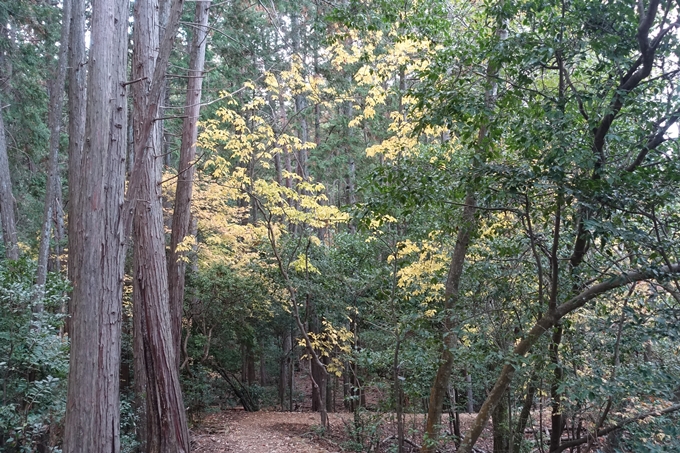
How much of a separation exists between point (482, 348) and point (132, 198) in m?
4.15

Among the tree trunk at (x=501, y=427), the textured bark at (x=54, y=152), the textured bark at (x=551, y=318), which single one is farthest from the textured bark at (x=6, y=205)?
the tree trunk at (x=501, y=427)

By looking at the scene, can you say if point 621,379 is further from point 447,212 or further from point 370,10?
point 370,10

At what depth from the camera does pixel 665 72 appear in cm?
363

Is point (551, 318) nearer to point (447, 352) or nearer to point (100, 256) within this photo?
point (447, 352)

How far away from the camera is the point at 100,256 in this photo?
385cm

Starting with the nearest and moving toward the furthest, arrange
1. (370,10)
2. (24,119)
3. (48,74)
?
1. (370,10)
2. (24,119)
3. (48,74)

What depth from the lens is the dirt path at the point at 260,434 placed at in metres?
8.30

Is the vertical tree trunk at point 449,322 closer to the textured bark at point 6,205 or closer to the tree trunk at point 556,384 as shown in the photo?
the tree trunk at point 556,384

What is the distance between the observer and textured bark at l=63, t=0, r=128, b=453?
372 centimetres

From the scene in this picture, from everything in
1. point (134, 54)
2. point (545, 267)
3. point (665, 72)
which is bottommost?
point (545, 267)

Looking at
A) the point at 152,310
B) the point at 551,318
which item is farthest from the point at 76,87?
the point at 551,318

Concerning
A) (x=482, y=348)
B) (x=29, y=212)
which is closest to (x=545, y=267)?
(x=482, y=348)

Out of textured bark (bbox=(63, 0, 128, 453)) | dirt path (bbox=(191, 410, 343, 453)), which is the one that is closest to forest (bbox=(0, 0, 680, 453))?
textured bark (bbox=(63, 0, 128, 453))

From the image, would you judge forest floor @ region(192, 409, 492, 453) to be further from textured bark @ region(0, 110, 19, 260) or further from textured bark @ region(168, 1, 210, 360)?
textured bark @ region(0, 110, 19, 260)
